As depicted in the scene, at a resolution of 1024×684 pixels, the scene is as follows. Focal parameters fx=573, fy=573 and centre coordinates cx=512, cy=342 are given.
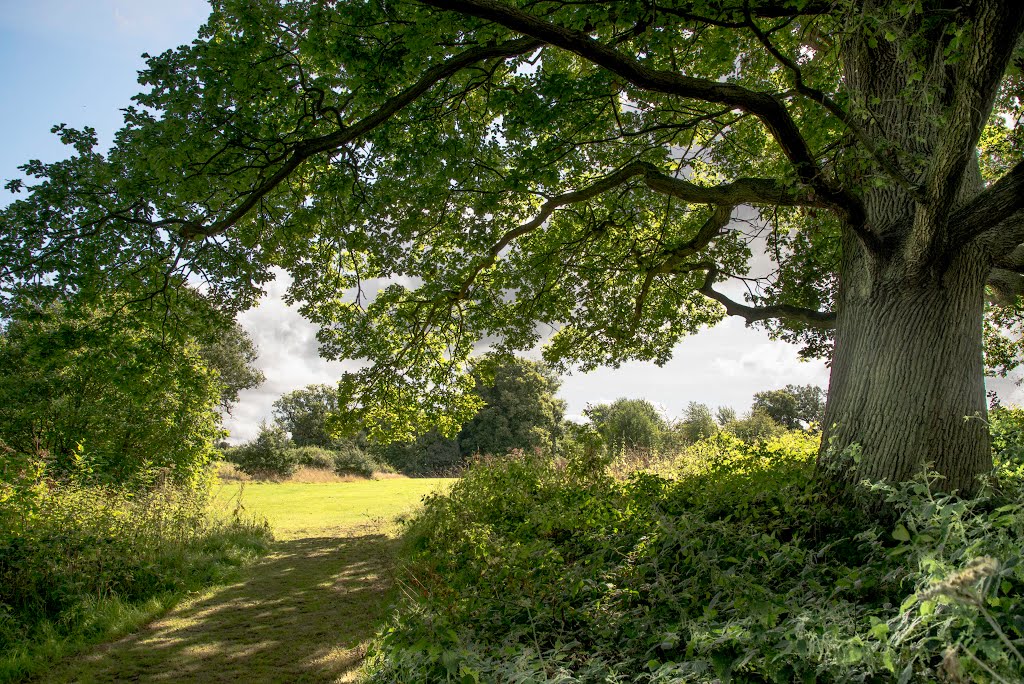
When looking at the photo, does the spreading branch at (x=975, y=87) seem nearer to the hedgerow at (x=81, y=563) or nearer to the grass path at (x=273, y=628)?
the grass path at (x=273, y=628)

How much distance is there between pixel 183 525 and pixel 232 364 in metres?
25.4

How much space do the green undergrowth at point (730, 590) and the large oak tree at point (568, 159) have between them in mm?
1324

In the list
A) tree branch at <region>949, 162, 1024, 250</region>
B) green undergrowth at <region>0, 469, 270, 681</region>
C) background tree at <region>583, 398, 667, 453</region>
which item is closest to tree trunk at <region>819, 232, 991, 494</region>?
tree branch at <region>949, 162, 1024, 250</region>

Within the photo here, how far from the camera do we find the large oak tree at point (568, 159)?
569 centimetres

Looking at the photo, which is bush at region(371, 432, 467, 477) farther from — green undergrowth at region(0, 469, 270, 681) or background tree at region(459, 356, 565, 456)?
green undergrowth at region(0, 469, 270, 681)

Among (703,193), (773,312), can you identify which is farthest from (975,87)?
(773,312)

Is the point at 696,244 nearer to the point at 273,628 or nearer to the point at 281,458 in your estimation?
the point at 273,628

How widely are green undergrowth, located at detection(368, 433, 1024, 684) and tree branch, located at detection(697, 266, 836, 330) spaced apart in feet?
7.87

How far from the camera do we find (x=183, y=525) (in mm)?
10109

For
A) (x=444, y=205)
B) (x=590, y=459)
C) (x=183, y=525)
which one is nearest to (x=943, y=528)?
(x=590, y=459)

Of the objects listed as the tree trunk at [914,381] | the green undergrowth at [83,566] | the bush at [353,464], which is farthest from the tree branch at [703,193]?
the bush at [353,464]

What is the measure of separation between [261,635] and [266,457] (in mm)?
29671

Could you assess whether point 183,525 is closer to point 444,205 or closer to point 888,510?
point 444,205

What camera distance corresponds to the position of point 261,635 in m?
6.57
